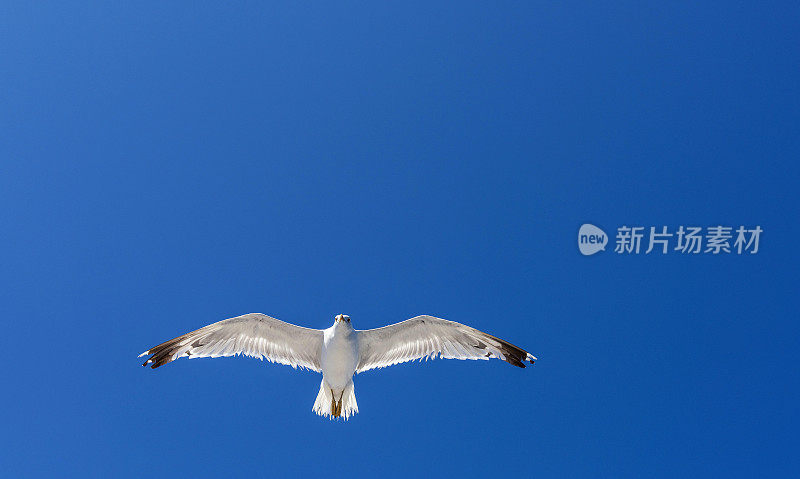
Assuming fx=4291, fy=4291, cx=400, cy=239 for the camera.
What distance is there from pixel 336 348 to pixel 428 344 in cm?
190

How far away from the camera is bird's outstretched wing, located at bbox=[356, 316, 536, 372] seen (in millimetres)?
84625

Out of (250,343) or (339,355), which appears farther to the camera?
(250,343)

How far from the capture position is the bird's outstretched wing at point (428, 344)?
8462 centimetres

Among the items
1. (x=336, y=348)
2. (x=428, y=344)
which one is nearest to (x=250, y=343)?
(x=336, y=348)

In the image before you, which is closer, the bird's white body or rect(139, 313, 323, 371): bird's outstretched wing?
the bird's white body

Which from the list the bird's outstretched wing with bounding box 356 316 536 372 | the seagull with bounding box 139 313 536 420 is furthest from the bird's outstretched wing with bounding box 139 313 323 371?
the bird's outstretched wing with bounding box 356 316 536 372

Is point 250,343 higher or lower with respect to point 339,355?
higher

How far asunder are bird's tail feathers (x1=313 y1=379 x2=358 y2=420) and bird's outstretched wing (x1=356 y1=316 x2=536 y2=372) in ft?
1.92

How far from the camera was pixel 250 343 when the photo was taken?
85.0m

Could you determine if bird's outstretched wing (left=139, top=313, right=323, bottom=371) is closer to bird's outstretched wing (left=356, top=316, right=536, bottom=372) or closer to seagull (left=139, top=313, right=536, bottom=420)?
seagull (left=139, top=313, right=536, bottom=420)

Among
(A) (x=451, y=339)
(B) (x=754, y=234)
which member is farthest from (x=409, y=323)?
(B) (x=754, y=234)

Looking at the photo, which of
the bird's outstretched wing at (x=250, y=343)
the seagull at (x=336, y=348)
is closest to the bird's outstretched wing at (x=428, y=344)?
the seagull at (x=336, y=348)

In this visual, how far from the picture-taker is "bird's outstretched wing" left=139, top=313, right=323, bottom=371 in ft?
278

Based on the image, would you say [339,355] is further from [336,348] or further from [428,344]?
[428,344]
